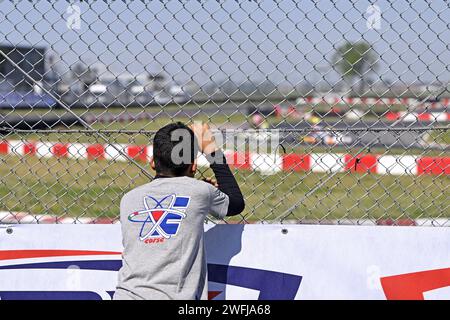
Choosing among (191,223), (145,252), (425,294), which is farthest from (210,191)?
(425,294)

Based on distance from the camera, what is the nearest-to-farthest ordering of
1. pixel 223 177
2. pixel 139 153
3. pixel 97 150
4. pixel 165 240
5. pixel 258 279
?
pixel 165 240, pixel 223 177, pixel 258 279, pixel 139 153, pixel 97 150

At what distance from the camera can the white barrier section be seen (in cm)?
302

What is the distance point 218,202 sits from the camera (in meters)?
2.81

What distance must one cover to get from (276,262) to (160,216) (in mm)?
629

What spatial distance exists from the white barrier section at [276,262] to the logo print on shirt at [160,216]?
1.25ft

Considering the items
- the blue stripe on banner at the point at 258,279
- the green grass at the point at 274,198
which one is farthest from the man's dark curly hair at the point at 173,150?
the green grass at the point at 274,198

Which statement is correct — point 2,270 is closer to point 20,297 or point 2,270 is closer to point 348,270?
point 20,297

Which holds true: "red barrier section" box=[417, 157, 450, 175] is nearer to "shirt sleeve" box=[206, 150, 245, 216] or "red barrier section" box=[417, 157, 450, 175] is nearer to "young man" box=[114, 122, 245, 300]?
"shirt sleeve" box=[206, 150, 245, 216]

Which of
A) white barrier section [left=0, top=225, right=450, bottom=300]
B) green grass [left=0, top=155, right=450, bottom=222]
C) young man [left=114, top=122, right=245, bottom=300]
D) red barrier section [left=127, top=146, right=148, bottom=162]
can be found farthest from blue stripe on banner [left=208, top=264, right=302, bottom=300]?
green grass [left=0, top=155, right=450, bottom=222]

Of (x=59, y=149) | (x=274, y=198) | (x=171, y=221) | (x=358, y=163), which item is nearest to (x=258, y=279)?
(x=171, y=221)

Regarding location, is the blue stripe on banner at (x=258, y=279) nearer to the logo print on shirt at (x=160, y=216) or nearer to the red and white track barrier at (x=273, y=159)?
the logo print on shirt at (x=160, y=216)

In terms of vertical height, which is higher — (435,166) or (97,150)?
(435,166)

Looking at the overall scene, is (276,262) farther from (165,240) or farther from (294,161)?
(294,161)
